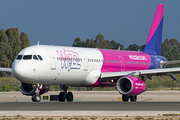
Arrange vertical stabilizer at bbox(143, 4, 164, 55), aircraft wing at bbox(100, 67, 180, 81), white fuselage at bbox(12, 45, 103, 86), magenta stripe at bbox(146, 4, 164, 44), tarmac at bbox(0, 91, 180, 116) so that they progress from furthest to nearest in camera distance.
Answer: magenta stripe at bbox(146, 4, 164, 44)
vertical stabilizer at bbox(143, 4, 164, 55)
aircraft wing at bbox(100, 67, 180, 81)
white fuselage at bbox(12, 45, 103, 86)
tarmac at bbox(0, 91, 180, 116)

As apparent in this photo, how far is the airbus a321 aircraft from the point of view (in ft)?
75.6

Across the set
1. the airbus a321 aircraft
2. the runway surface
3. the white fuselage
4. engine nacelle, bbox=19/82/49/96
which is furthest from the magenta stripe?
the runway surface

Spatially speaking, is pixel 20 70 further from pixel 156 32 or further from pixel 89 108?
pixel 156 32

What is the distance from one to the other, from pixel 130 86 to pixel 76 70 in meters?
3.94

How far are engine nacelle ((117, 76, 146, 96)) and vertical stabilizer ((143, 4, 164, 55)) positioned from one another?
11273mm

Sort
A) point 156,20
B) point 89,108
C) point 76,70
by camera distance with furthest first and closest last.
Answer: point 156,20 → point 76,70 → point 89,108

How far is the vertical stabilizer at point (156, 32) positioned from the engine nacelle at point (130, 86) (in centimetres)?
1127

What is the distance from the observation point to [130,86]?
2502 cm

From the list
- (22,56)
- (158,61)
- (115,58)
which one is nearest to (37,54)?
(22,56)

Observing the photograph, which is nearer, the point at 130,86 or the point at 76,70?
the point at 130,86

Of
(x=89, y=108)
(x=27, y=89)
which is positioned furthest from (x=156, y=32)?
(x=89, y=108)

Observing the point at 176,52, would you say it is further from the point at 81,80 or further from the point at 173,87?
the point at 81,80

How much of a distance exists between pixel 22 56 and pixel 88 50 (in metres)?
6.48

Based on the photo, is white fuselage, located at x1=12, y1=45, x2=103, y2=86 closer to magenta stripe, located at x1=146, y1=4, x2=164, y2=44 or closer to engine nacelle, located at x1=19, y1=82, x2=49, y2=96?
engine nacelle, located at x1=19, y1=82, x2=49, y2=96
